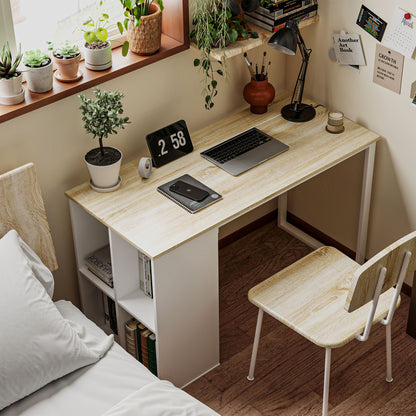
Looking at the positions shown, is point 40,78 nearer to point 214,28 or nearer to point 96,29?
point 96,29

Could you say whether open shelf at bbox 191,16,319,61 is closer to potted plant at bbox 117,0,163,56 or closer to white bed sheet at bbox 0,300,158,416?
potted plant at bbox 117,0,163,56

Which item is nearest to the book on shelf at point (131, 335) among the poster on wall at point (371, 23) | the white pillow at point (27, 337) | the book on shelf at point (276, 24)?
the white pillow at point (27, 337)

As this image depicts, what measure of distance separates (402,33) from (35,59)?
1.30 meters

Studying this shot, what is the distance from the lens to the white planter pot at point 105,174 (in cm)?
260

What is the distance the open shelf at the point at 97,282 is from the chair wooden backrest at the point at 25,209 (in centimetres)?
24

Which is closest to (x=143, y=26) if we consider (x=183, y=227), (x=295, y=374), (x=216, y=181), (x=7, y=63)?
(x=7, y=63)

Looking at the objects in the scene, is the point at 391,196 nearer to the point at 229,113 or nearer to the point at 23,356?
the point at 229,113

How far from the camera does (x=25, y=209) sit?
2492 millimetres

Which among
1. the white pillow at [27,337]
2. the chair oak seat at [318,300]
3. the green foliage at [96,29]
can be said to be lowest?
the chair oak seat at [318,300]

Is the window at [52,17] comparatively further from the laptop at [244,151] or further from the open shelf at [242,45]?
the laptop at [244,151]

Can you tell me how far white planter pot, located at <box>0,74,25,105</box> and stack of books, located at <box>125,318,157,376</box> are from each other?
2.99 feet

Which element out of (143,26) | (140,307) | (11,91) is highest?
(143,26)

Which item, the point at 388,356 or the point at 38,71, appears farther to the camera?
the point at 388,356

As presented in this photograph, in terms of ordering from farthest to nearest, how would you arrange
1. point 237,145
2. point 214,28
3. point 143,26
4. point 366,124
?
point 366,124 < point 237,145 < point 214,28 < point 143,26
